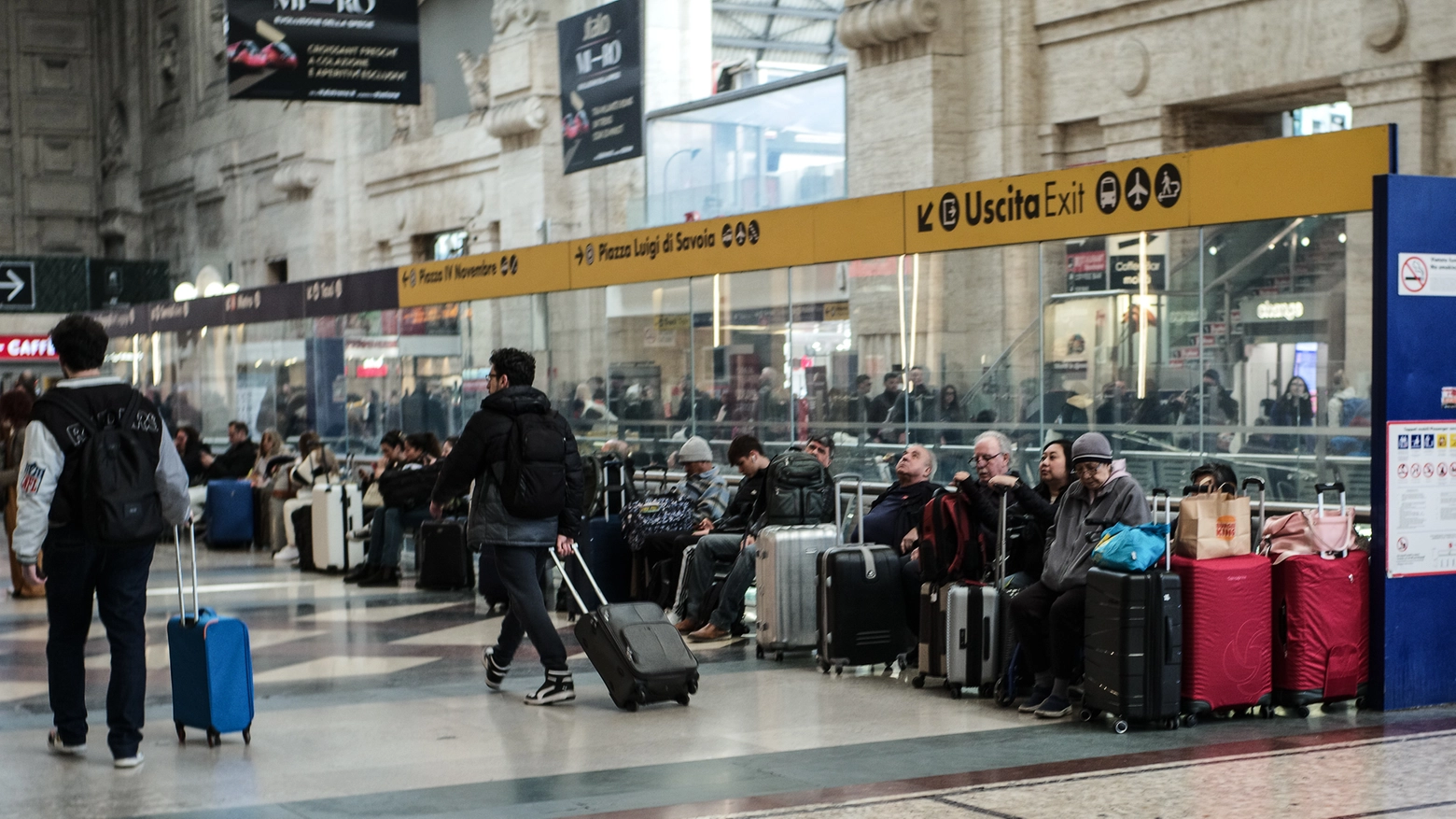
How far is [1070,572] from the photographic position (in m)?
7.65

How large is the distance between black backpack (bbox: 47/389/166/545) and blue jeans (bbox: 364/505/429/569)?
7.52 metres

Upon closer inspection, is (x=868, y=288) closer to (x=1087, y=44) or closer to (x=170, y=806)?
(x=1087, y=44)

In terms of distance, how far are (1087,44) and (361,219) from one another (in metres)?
19.2

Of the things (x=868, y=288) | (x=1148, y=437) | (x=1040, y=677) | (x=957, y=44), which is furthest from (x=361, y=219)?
(x=1040, y=677)

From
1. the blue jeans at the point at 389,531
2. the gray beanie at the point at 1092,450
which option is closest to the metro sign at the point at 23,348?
the blue jeans at the point at 389,531

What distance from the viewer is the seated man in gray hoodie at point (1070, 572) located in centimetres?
758

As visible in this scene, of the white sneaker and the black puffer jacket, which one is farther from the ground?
the black puffer jacket

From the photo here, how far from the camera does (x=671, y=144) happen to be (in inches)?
925

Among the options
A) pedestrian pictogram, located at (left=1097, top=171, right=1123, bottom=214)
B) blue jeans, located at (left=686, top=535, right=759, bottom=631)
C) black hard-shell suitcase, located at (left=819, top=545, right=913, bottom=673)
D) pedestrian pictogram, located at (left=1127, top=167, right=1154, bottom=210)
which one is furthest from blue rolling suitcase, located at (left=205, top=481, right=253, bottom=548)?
pedestrian pictogram, located at (left=1127, top=167, right=1154, bottom=210)

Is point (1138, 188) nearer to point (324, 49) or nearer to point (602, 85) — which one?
point (324, 49)

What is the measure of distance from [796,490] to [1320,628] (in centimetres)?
335

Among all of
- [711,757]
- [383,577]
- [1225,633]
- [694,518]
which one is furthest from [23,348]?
[1225,633]

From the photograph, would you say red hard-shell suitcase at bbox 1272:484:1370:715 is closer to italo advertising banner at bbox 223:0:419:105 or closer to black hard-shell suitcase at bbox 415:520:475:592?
black hard-shell suitcase at bbox 415:520:475:592

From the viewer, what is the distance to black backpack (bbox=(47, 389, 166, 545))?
6.49m
